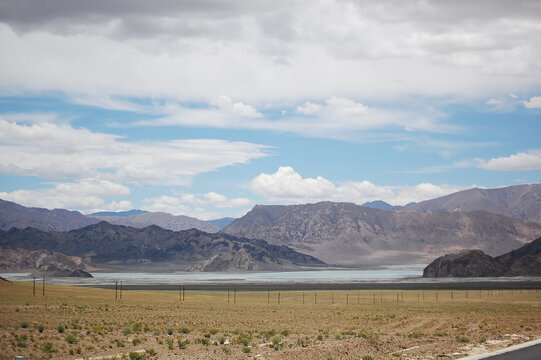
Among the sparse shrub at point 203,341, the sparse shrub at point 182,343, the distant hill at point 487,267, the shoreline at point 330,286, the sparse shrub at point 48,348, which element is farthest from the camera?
the distant hill at point 487,267

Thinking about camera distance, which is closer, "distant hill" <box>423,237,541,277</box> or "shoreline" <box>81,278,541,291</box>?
"shoreline" <box>81,278,541,291</box>

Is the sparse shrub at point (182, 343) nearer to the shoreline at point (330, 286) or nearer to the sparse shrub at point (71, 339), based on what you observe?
the sparse shrub at point (71, 339)

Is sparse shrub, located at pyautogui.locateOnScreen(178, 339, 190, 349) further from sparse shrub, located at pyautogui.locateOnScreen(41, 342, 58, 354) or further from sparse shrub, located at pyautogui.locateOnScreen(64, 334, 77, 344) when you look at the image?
sparse shrub, located at pyautogui.locateOnScreen(41, 342, 58, 354)

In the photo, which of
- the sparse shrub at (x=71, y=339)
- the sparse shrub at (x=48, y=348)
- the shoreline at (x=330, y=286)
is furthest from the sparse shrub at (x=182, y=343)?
the shoreline at (x=330, y=286)

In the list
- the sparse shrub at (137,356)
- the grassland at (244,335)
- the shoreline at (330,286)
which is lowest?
the shoreline at (330,286)

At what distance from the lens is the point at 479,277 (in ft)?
611

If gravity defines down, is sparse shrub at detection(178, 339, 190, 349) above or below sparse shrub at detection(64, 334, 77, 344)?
below

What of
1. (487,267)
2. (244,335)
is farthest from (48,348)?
(487,267)

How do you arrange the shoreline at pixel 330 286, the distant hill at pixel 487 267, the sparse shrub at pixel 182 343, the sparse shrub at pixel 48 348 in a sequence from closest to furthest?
the sparse shrub at pixel 48 348 → the sparse shrub at pixel 182 343 → the shoreline at pixel 330 286 → the distant hill at pixel 487 267

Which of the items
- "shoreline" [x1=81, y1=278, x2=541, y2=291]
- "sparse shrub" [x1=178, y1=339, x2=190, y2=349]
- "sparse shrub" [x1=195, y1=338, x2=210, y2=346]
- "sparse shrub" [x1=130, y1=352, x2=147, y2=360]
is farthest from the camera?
"shoreline" [x1=81, y1=278, x2=541, y2=291]

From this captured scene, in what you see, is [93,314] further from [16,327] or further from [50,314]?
[16,327]

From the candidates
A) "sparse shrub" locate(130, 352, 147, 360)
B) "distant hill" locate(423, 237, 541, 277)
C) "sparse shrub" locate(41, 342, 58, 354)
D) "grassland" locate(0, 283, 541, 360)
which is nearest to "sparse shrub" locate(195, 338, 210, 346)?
"grassland" locate(0, 283, 541, 360)

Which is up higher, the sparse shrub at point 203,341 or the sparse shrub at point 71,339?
the sparse shrub at point 71,339

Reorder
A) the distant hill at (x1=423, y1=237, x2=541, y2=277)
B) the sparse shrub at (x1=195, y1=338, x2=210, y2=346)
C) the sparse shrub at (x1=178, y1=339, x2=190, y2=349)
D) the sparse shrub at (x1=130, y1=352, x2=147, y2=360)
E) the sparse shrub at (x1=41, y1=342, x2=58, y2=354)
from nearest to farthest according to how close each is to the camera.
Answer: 1. the sparse shrub at (x1=130, y1=352, x2=147, y2=360)
2. the sparse shrub at (x1=41, y1=342, x2=58, y2=354)
3. the sparse shrub at (x1=178, y1=339, x2=190, y2=349)
4. the sparse shrub at (x1=195, y1=338, x2=210, y2=346)
5. the distant hill at (x1=423, y1=237, x2=541, y2=277)
